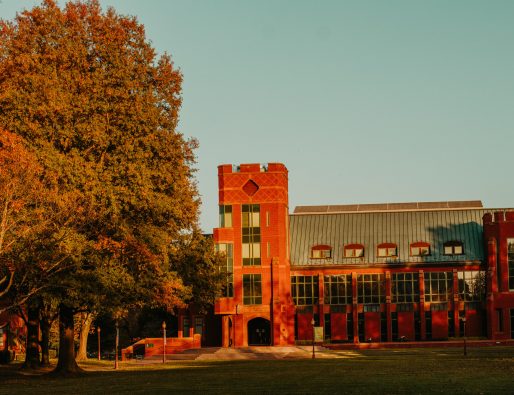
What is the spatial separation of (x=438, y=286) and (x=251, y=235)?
18.6 metres

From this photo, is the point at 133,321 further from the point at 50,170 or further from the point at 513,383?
the point at 513,383

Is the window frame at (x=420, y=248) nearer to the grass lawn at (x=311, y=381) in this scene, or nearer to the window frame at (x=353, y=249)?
the window frame at (x=353, y=249)

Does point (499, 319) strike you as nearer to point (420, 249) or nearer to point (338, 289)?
point (420, 249)

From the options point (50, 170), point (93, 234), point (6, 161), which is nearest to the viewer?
point (6, 161)

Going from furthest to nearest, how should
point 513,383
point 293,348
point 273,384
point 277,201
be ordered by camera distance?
point 277,201 < point 293,348 < point 273,384 < point 513,383

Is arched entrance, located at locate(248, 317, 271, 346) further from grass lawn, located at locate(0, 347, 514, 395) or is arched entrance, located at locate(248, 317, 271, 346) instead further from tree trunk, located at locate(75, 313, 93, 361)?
grass lawn, located at locate(0, 347, 514, 395)

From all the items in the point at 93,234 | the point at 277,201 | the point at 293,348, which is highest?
the point at 277,201

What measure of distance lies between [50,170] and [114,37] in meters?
8.66

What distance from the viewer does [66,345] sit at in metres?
47.9

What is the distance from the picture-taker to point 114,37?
46375mm

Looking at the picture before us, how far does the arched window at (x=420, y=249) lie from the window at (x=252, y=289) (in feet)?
51.4

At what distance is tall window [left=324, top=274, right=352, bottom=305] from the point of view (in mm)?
90438

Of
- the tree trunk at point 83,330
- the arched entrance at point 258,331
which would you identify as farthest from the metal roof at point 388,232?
the tree trunk at point 83,330

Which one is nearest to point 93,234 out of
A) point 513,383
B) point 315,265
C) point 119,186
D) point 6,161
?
point 119,186
